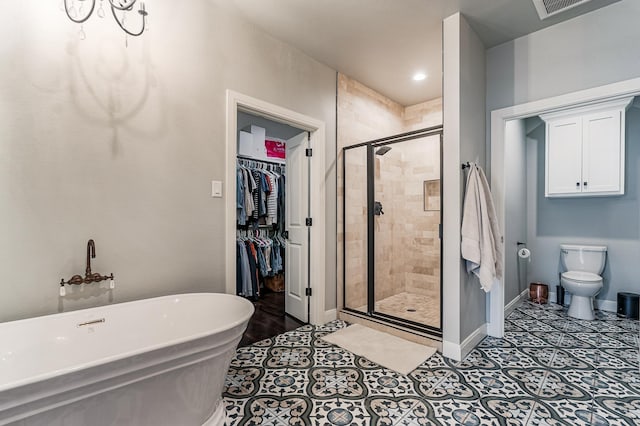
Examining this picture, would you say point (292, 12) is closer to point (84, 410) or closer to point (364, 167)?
point (364, 167)

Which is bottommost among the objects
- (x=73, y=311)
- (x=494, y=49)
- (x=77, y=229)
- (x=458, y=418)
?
(x=458, y=418)

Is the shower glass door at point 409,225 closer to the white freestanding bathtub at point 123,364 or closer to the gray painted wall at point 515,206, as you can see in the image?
the gray painted wall at point 515,206

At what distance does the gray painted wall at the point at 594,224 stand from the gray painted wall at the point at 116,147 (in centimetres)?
402

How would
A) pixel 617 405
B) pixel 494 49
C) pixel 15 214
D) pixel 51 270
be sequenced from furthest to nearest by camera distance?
pixel 494 49 → pixel 617 405 → pixel 51 270 → pixel 15 214

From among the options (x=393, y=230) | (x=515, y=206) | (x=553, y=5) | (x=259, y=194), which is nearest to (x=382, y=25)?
(x=553, y=5)

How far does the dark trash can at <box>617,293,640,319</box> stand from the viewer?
129 inches

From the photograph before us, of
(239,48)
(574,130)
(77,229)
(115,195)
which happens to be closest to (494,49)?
(574,130)

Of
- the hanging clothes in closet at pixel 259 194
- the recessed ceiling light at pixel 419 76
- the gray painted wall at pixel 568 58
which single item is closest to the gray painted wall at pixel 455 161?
the gray painted wall at pixel 568 58

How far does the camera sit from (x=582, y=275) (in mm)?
3424

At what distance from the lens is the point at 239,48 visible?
2.43 metres

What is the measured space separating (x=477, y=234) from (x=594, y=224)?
8.50ft

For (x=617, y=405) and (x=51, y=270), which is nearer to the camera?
(x=51, y=270)

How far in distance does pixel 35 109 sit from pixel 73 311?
1.12 meters

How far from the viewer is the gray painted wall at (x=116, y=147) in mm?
1541
